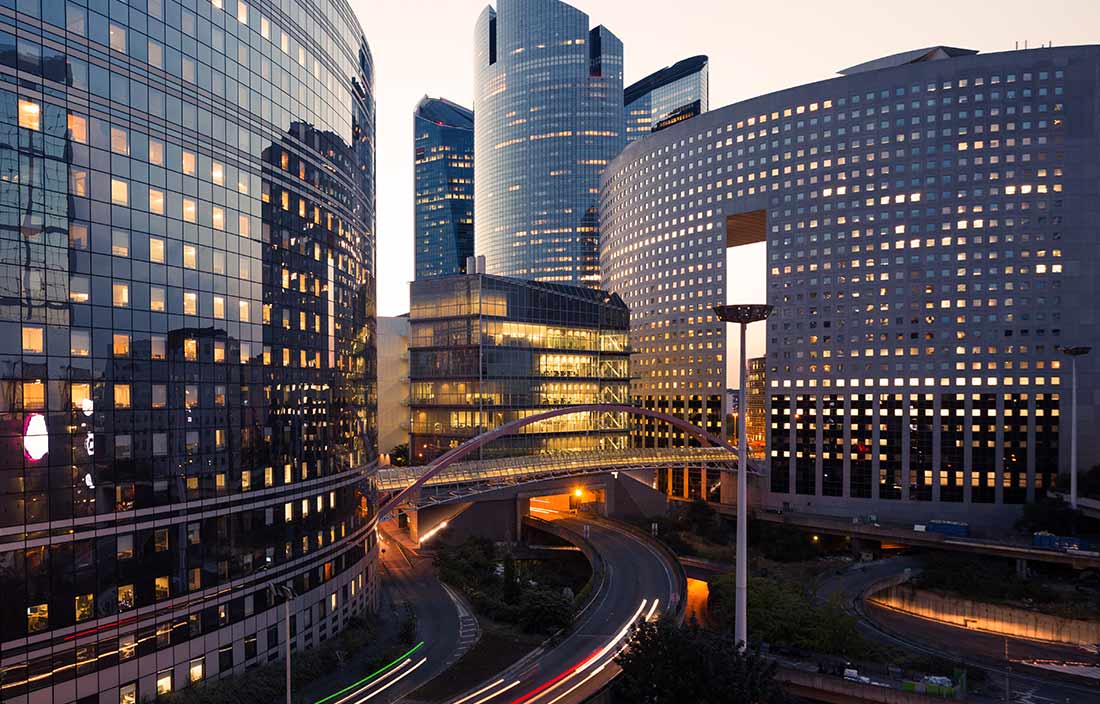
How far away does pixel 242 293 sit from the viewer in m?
39.6

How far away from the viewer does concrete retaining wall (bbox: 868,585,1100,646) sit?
198 ft

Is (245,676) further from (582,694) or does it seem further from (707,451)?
(707,451)

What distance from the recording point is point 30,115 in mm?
28766

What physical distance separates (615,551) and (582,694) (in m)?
33.1

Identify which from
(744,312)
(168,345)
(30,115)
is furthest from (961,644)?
(30,115)

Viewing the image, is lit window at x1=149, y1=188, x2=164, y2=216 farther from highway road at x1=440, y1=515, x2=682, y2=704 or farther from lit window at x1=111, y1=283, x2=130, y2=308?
highway road at x1=440, y1=515, x2=682, y2=704

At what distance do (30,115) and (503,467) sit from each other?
163ft

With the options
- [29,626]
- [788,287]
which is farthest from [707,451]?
[29,626]

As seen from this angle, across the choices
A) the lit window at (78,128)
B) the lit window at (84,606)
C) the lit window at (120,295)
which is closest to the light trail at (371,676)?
the lit window at (84,606)

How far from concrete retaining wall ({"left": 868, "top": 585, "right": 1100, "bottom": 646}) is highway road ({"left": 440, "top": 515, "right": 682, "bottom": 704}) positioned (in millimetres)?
26830

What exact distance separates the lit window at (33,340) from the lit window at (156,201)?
8.43 m

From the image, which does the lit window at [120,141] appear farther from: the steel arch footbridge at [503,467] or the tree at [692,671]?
the tree at [692,671]

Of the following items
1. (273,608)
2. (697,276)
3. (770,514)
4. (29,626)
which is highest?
(697,276)

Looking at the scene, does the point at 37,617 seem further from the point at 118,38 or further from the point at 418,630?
the point at 118,38
